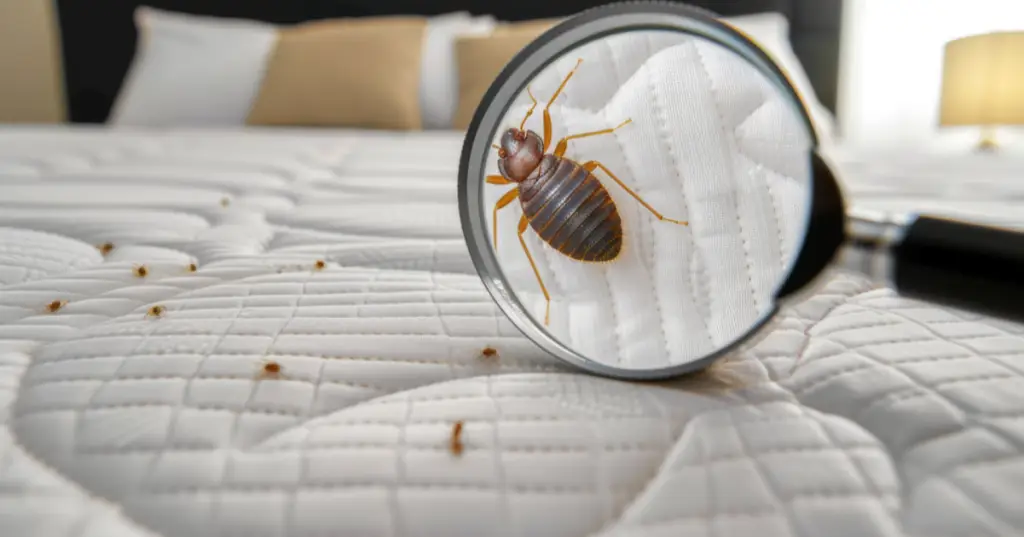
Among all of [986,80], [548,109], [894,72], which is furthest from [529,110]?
[894,72]

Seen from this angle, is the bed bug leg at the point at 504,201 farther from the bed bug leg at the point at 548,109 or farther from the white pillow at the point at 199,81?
the white pillow at the point at 199,81

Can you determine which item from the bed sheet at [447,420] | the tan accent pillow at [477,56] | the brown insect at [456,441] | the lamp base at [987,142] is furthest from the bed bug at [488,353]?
the lamp base at [987,142]

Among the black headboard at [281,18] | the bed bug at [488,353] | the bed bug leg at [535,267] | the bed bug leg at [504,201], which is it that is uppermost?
the black headboard at [281,18]

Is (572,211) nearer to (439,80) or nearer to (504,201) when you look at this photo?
(504,201)

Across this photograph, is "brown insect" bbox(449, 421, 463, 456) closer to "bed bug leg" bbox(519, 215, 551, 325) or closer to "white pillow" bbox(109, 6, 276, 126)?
"bed bug leg" bbox(519, 215, 551, 325)

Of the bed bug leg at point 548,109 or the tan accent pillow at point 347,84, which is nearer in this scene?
the bed bug leg at point 548,109

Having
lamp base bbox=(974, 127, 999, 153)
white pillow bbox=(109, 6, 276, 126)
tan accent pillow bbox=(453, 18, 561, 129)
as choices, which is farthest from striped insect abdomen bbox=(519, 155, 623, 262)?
lamp base bbox=(974, 127, 999, 153)

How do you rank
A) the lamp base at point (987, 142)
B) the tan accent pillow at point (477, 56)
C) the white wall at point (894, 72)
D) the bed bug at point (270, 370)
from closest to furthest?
1. the bed bug at point (270, 370)
2. the tan accent pillow at point (477, 56)
3. the lamp base at point (987, 142)
4. the white wall at point (894, 72)
